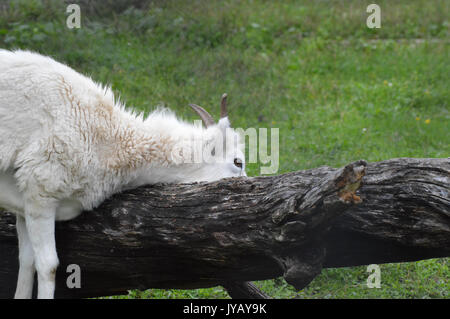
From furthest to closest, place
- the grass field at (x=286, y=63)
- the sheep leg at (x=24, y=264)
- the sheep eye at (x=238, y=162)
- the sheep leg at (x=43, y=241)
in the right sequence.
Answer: the grass field at (x=286, y=63) → the sheep eye at (x=238, y=162) → the sheep leg at (x=24, y=264) → the sheep leg at (x=43, y=241)

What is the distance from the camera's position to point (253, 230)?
12.8 ft

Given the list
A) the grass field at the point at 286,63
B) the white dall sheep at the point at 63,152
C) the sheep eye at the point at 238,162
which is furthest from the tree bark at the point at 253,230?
the grass field at the point at 286,63

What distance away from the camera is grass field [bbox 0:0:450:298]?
912cm

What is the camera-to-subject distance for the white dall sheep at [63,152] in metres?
4.21

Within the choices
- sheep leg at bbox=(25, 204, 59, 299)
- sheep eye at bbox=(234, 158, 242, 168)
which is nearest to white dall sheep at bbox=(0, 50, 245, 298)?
sheep leg at bbox=(25, 204, 59, 299)

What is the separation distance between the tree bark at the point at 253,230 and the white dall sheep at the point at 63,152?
0.73 feet

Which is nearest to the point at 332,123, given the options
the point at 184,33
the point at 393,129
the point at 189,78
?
the point at 393,129

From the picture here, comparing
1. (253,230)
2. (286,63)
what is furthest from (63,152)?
(286,63)

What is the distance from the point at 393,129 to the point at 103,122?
19.1 feet

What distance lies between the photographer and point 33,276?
4.50m

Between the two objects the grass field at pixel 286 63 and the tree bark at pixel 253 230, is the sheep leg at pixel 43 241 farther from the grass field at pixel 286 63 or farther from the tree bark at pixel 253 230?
the grass field at pixel 286 63

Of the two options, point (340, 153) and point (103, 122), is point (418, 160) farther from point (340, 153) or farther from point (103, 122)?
point (340, 153)

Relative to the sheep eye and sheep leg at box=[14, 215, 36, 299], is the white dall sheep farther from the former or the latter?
the sheep eye
